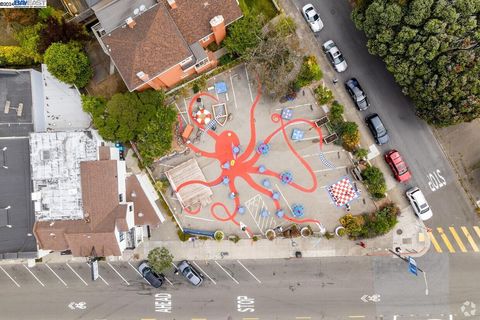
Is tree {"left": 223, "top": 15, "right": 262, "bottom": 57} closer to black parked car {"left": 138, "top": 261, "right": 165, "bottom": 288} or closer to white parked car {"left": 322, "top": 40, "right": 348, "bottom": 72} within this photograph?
white parked car {"left": 322, "top": 40, "right": 348, "bottom": 72}

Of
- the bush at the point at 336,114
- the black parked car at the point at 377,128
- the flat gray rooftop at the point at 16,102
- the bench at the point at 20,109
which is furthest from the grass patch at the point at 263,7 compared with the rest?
the bench at the point at 20,109

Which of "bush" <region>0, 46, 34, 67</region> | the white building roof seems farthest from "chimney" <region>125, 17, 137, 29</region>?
"bush" <region>0, 46, 34, 67</region>

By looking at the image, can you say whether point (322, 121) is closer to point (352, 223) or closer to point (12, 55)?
point (352, 223)

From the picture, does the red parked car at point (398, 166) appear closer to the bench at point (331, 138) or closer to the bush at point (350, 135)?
the bush at point (350, 135)

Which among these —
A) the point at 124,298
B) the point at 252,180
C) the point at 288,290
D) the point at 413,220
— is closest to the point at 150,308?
the point at 124,298

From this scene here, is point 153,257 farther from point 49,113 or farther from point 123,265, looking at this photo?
point 49,113

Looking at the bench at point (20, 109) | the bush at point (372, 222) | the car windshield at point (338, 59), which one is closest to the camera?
the bench at point (20, 109)
